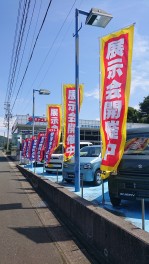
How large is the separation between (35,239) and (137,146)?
3.33m

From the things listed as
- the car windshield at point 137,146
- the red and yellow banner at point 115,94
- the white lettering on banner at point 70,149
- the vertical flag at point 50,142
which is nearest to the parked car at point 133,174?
the car windshield at point 137,146

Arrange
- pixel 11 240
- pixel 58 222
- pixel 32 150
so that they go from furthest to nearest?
pixel 32 150 → pixel 58 222 → pixel 11 240

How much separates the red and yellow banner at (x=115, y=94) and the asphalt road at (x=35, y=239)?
1702mm

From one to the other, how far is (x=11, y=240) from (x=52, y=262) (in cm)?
136

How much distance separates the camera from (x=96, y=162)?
13.0 m

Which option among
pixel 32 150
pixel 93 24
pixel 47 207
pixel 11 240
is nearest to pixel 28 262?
pixel 11 240

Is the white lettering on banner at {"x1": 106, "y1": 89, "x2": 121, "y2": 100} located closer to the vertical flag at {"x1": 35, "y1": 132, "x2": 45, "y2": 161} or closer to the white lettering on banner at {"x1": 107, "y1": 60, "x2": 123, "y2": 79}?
the white lettering on banner at {"x1": 107, "y1": 60, "x2": 123, "y2": 79}

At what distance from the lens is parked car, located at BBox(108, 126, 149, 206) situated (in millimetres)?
7191

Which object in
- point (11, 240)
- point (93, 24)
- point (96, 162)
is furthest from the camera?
point (96, 162)

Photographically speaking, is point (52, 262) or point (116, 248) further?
point (52, 262)

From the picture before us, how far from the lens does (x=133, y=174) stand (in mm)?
7375

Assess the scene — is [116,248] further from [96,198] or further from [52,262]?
[96,198]

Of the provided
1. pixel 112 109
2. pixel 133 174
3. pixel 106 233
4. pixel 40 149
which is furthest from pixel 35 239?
pixel 40 149


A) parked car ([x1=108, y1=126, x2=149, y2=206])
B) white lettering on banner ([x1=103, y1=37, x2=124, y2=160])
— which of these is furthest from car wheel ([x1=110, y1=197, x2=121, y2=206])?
white lettering on banner ([x1=103, y1=37, x2=124, y2=160])
